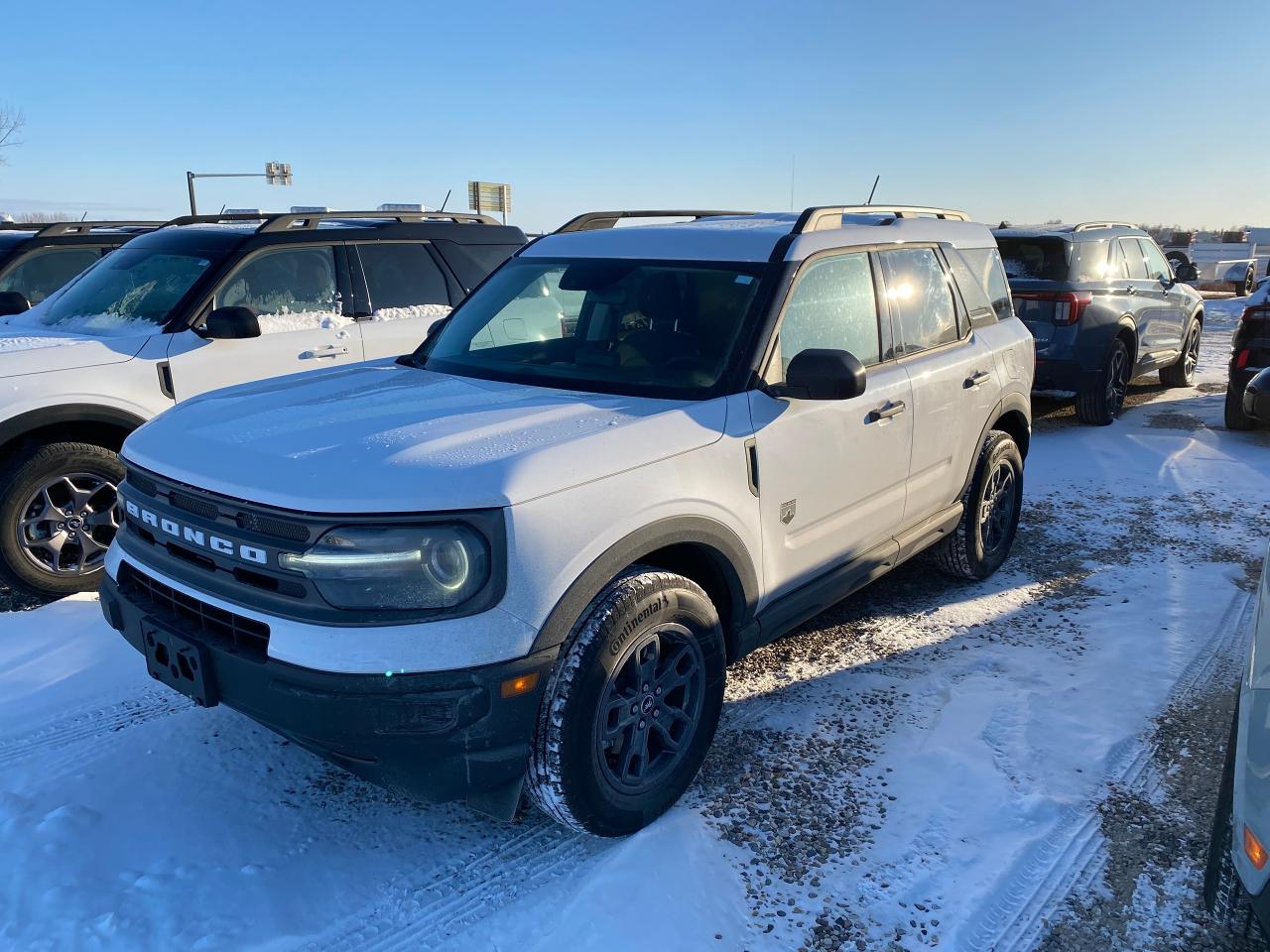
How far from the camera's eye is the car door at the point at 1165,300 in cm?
1037

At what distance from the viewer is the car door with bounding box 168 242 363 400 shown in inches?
209

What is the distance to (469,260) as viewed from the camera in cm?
672

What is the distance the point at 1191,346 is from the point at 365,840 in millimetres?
12233

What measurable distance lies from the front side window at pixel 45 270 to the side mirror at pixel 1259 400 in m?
8.34

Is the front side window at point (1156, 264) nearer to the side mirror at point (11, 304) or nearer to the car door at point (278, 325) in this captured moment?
the car door at point (278, 325)

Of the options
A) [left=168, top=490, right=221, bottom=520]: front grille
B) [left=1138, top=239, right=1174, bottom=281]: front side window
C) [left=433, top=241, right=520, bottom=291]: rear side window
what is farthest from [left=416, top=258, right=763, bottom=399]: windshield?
[left=1138, top=239, right=1174, bottom=281]: front side window

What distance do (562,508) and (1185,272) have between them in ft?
37.2

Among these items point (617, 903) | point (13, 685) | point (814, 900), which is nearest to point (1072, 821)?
point (814, 900)

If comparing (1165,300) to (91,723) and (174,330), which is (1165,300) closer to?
Result: (174,330)

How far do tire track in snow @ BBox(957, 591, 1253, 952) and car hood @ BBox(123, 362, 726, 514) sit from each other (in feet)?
5.25

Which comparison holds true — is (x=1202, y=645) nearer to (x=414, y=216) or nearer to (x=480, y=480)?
(x=480, y=480)

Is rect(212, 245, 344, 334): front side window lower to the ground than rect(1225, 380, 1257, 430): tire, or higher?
higher

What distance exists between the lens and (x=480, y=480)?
2477mm

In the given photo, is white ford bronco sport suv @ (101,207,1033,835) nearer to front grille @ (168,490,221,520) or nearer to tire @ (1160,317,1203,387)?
front grille @ (168,490,221,520)
